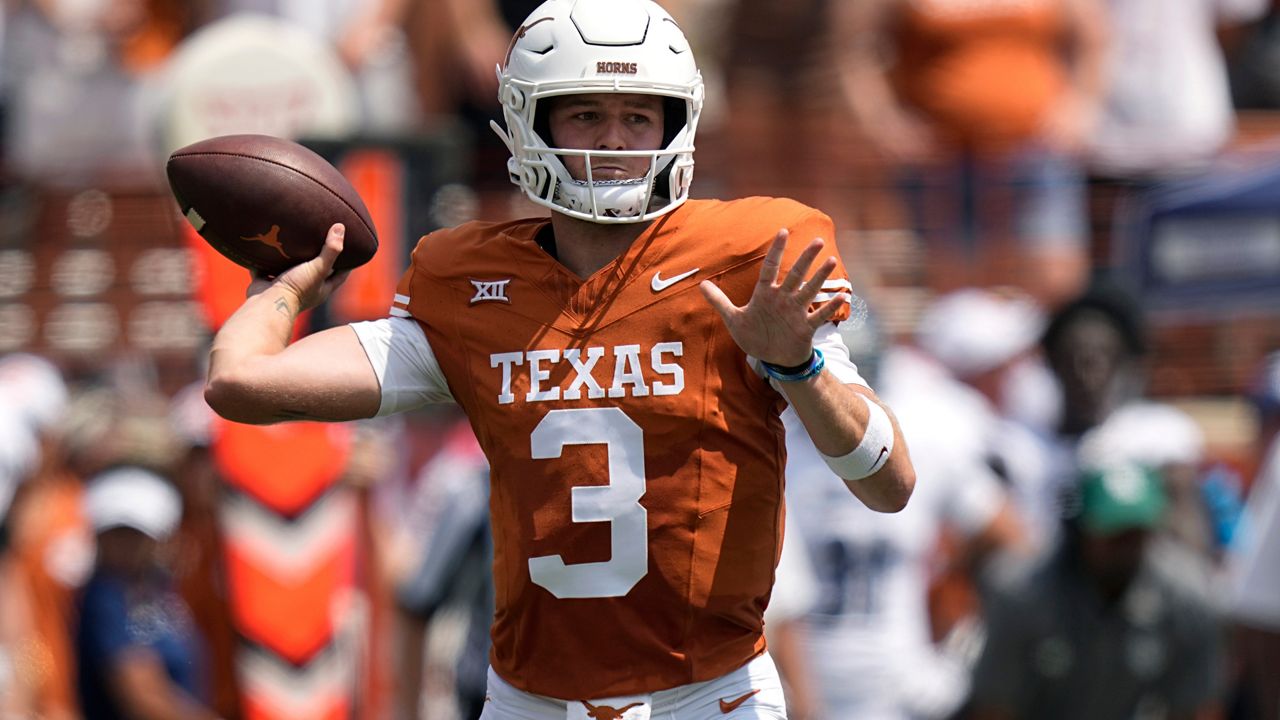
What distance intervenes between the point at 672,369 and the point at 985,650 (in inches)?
143

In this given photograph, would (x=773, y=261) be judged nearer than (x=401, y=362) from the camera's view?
Yes

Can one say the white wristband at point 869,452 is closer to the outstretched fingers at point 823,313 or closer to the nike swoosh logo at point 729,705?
the outstretched fingers at point 823,313

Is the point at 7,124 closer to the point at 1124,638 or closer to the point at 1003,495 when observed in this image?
the point at 1003,495

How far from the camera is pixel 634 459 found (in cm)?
404

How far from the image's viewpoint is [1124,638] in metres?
7.43

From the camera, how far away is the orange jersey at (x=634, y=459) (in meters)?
4.04

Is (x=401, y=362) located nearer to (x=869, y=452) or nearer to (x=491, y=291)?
(x=491, y=291)

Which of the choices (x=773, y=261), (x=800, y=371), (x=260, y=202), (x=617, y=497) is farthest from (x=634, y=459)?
(x=260, y=202)

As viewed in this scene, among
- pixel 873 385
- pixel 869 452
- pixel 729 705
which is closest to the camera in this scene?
pixel 869 452

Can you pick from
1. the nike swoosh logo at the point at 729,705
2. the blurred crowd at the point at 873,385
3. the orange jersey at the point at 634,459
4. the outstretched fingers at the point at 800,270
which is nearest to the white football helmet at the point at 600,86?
the orange jersey at the point at 634,459

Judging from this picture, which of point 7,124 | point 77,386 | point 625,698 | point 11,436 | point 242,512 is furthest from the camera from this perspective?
point 7,124

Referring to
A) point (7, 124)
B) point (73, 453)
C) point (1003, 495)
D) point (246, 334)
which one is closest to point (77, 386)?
point (73, 453)

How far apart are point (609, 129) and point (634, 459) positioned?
624mm

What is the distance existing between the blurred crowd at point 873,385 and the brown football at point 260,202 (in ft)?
7.98
